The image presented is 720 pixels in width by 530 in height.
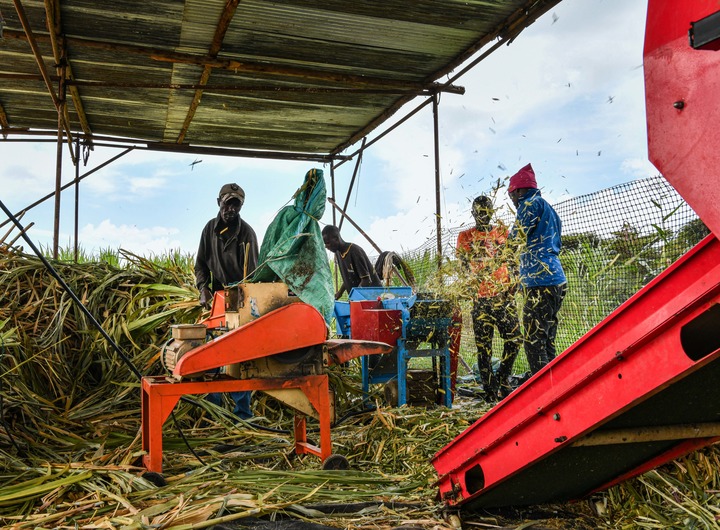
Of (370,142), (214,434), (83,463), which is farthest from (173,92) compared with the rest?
(83,463)

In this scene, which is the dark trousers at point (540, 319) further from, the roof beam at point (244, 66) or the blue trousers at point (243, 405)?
the roof beam at point (244, 66)

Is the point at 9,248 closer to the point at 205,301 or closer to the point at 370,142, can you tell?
the point at 205,301

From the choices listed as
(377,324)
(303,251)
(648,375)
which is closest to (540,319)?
(377,324)

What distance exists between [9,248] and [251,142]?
5.34 m

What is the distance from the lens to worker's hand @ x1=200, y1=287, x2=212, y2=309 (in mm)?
5602

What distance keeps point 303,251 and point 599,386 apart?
2.54 metres

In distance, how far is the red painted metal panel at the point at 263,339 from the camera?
3707mm

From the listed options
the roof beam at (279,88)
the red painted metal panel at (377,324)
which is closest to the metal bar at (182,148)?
the roof beam at (279,88)

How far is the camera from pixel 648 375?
1974 millimetres

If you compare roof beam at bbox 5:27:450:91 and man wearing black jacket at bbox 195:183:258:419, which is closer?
man wearing black jacket at bbox 195:183:258:419

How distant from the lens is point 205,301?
221 inches

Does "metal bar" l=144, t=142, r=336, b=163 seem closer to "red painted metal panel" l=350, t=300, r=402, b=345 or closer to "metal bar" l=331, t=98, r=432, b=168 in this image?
"metal bar" l=331, t=98, r=432, b=168

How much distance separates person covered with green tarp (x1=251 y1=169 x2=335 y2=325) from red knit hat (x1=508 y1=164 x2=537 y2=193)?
183 centimetres

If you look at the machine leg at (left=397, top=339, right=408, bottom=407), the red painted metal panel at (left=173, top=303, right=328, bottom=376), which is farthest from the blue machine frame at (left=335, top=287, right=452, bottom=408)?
the red painted metal panel at (left=173, top=303, right=328, bottom=376)
